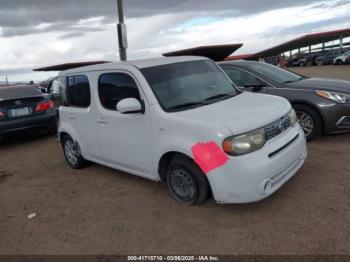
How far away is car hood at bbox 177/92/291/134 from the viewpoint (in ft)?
11.1

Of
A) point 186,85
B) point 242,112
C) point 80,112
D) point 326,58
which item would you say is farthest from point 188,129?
point 326,58

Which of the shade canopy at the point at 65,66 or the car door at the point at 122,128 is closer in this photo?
the car door at the point at 122,128

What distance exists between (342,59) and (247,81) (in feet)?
99.6

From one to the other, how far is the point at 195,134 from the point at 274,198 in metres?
1.30

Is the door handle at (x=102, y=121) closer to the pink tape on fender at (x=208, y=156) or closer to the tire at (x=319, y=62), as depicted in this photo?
the pink tape on fender at (x=208, y=156)

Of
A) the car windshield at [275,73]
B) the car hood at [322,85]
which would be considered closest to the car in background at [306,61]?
the car windshield at [275,73]

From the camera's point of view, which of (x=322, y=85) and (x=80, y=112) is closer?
(x=80, y=112)

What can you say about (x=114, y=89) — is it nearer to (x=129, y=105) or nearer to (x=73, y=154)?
(x=129, y=105)

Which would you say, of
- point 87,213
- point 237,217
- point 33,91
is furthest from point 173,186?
point 33,91

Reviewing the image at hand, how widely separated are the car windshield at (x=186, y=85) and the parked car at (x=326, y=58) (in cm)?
3571

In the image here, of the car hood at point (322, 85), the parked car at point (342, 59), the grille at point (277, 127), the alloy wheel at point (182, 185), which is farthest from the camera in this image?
the parked car at point (342, 59)

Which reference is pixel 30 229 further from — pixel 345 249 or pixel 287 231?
pixel 345 249

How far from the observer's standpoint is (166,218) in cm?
374

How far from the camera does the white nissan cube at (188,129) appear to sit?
332 cm
